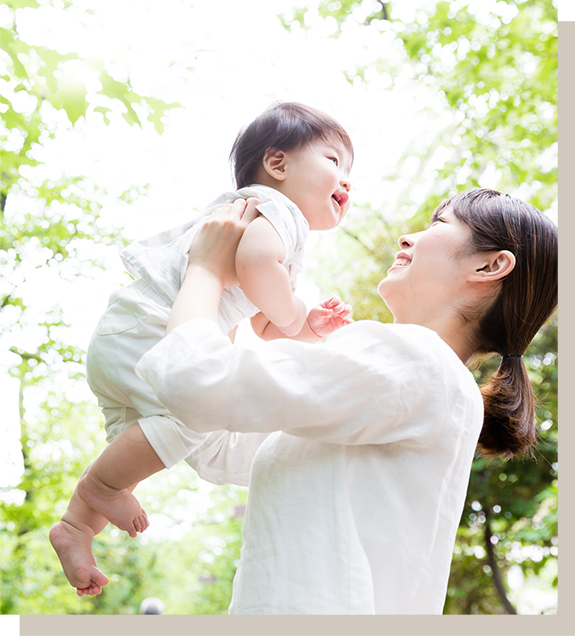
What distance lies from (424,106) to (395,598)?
4453 mm

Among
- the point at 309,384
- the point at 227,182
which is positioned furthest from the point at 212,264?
the point at 227,182

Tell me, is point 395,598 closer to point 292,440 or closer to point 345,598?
point 345,598

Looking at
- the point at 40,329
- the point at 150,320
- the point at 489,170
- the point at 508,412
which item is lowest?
the point at 40,329

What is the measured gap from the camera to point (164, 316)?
0.95 meters

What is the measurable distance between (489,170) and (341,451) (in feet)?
14.8

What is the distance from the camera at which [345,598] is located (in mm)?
746

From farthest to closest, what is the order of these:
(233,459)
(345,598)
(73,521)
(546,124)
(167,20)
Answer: (546,124), (167,20), (233,459), (73,521), (345,598)

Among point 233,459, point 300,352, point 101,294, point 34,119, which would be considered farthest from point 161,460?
point 101,294

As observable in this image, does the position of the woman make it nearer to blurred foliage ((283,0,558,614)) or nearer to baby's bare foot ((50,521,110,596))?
baby's bare foot ((50,521,110,596))

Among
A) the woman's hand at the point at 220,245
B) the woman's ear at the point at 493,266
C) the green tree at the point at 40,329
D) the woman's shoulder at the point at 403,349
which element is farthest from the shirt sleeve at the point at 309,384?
the green tree at the point at 40,329

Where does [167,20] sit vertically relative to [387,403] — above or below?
above

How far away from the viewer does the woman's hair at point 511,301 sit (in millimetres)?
1046

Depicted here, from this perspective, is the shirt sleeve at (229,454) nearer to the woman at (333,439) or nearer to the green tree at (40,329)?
the woman at (333,439)

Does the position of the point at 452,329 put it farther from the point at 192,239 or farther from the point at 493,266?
the point at 192,239
